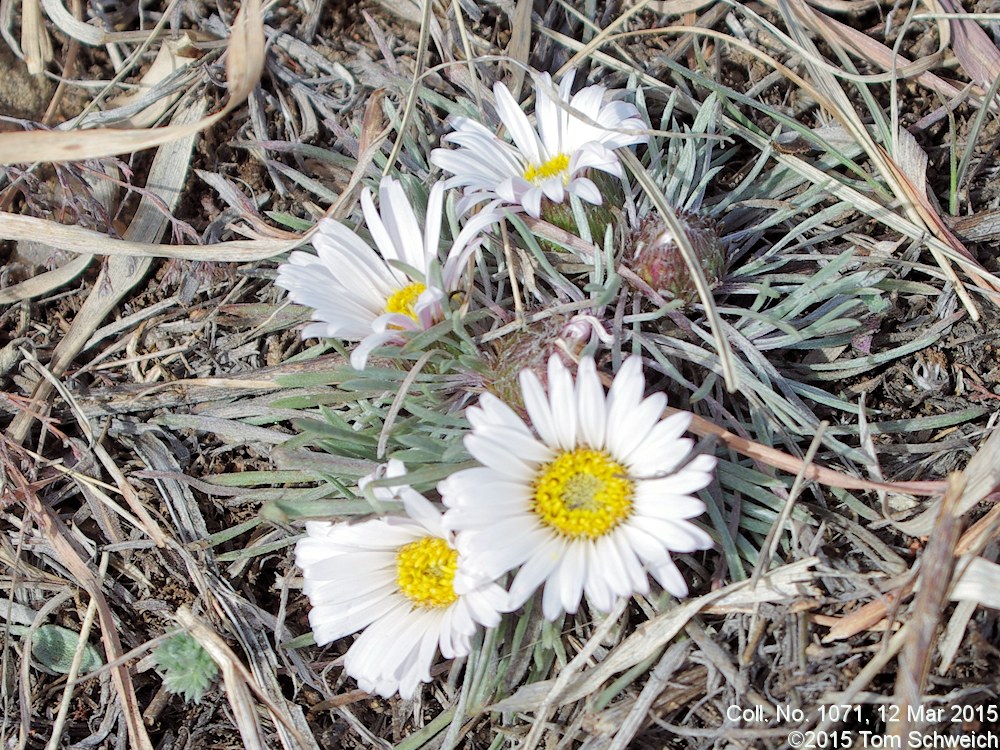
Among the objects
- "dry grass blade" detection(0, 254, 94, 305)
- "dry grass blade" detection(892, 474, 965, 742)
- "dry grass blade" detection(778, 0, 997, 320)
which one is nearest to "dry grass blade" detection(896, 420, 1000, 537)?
"dry grass blade" detection(892, 474, 965, 742)

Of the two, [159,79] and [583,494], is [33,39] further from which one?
[583,494]

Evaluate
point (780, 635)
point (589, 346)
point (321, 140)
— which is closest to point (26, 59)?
point (321, 140)

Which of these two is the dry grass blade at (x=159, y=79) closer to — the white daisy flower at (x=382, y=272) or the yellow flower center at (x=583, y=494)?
the white daisy flower at (x=382, y=272)

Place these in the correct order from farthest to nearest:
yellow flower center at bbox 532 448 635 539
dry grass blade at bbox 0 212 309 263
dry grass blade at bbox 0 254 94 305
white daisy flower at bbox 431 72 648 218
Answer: dry grass blade at bbox 0 254 94 305
dry grass blade at bbox 0 212 309 263
white daisy flower at bbox 431 72 648 218
yellow flower center at bbox 532 448 635 539

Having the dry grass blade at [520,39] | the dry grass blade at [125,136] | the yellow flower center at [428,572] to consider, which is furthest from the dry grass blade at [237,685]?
the dry grass blade at [520,39]

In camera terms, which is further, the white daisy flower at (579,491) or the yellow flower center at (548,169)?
the yellow flower center at (548,169)

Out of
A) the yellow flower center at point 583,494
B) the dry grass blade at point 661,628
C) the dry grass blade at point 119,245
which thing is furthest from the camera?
the dry grass blade at point 119,245

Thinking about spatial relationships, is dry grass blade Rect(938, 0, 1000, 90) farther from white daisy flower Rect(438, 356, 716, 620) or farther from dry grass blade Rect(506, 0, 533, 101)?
white daisy flower Rect(438, 356, 716, 620)
